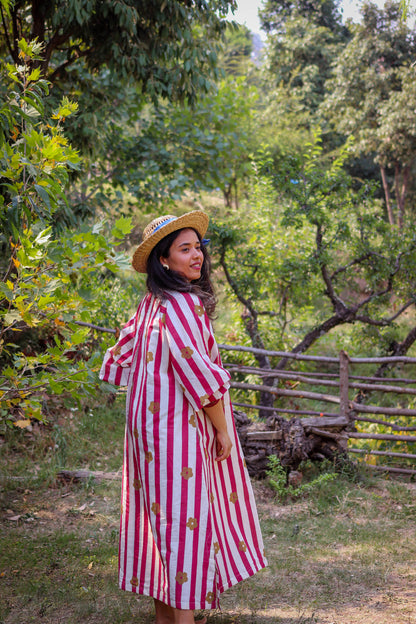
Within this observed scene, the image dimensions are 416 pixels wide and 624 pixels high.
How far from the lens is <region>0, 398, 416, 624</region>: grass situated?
8.29ft

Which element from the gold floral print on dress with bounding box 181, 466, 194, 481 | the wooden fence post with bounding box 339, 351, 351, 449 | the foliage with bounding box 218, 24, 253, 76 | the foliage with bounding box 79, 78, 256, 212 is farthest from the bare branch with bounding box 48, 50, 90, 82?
the foliage with bounding box 218, 24, 253, 76

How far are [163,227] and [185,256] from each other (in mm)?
144

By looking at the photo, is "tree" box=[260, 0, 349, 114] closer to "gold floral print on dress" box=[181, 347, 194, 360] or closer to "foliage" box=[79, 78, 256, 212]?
"foliage" box=[79, 78, 256, 212]

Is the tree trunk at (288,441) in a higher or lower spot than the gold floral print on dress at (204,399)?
lower

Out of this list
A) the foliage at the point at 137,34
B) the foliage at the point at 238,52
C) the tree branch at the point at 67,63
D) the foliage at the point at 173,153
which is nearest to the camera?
the foliage at the point at 137,34

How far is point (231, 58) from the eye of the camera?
76.0 ft

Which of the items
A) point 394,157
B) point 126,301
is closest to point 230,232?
point 126,301

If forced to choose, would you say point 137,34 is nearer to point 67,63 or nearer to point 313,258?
point 67,63

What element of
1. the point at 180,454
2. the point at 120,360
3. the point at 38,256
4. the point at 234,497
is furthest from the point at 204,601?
the point at 38,256

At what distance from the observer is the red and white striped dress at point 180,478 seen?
2016 millimetres

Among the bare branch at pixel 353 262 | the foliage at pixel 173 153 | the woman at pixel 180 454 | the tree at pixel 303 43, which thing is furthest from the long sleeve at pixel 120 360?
the tree at pixel 303 43

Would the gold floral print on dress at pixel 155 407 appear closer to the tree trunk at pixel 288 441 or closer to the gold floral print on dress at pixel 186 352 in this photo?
the gold floral print on dress at pixel 186 352

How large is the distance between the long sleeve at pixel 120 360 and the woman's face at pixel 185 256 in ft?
1.10

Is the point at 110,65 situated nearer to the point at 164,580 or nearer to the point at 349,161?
the point at 164,580
